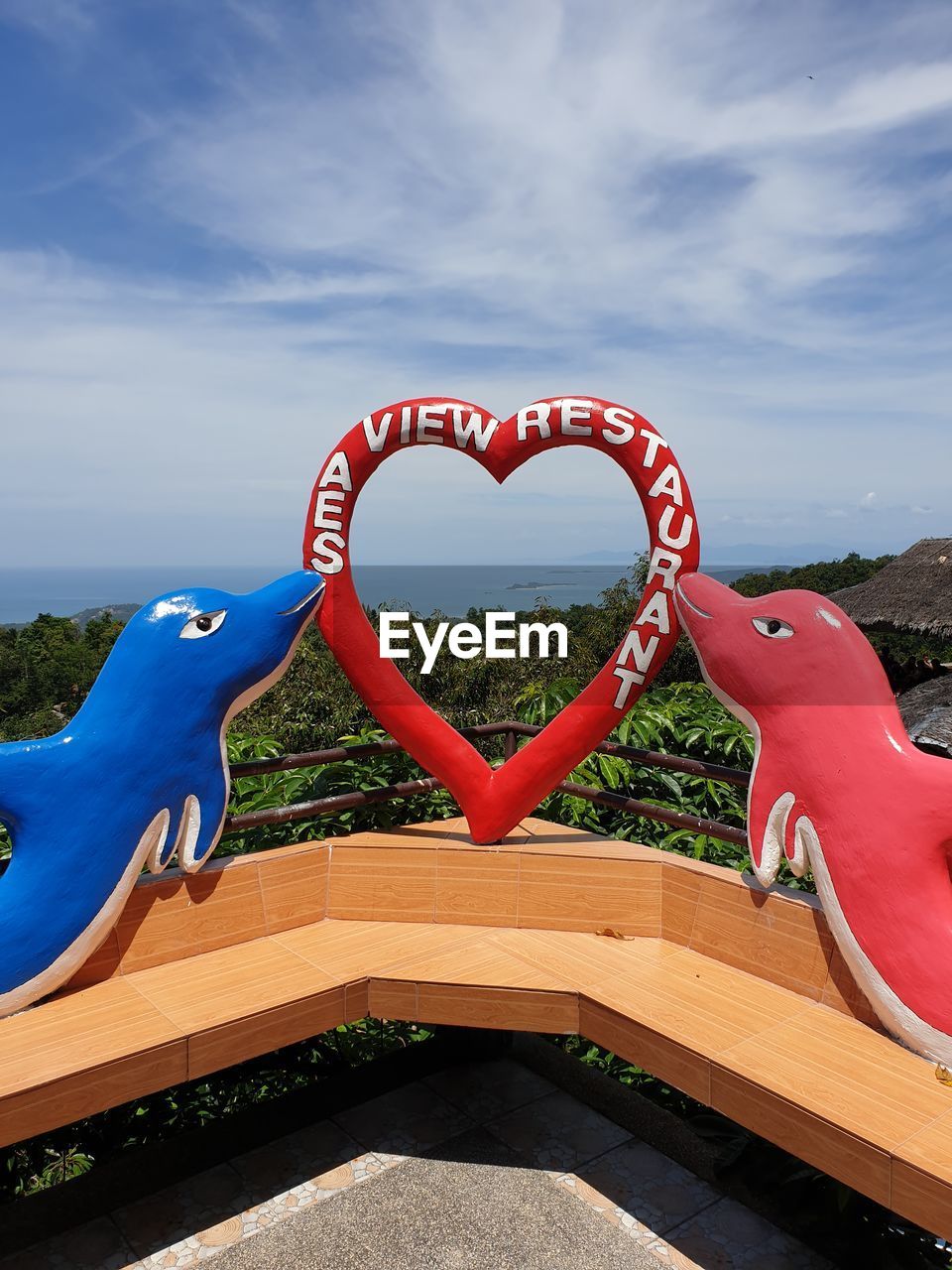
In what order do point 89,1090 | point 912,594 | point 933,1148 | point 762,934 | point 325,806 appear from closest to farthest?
point 933,1148
point 89,1090
point 762,934
point 325,806
point 912,594

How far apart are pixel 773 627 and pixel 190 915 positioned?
2.14 m

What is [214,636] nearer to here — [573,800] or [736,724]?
[573,800]

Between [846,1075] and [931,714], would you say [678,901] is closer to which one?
[846,1075]

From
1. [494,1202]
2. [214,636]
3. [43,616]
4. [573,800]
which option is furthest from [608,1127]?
[43,616]

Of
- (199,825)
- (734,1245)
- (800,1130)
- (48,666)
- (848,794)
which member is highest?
(848,794)

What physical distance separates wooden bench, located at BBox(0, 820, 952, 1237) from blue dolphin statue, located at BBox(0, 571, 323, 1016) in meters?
0.19

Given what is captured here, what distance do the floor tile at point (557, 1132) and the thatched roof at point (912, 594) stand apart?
31.1 feet

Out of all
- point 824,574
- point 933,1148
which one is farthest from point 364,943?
point 824,574

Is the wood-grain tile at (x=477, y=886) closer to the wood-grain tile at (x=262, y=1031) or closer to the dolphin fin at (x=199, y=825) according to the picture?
the wood-grain tile at (x=262, y=1031)

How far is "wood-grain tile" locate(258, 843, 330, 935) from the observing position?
3346 millimetres

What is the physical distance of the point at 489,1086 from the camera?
3537mm

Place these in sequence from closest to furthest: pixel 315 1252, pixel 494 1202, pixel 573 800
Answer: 1. pixel 315 1252
2. pixel 494 1202
3. pixel 573 800

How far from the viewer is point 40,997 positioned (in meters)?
2.82

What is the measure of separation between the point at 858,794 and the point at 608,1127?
152cm
